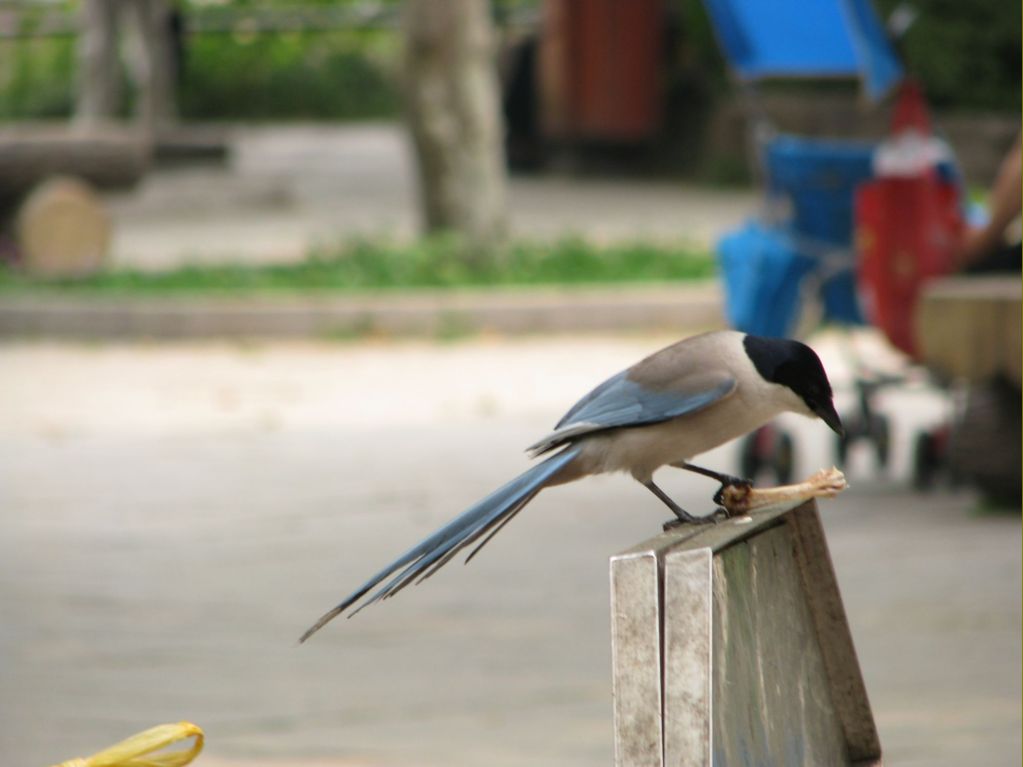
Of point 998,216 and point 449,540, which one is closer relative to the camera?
point 449,540

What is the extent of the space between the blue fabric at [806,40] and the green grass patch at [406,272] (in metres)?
4.71

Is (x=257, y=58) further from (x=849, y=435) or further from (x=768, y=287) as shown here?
(x=768, y=287)

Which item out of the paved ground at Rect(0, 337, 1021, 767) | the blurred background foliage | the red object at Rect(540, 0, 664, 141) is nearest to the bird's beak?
the paved ground at Rect(0, 337, 1021, 767)

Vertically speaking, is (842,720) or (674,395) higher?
(674,395)

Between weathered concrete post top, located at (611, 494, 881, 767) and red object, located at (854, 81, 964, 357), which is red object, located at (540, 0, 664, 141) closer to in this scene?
red object, located at (854, 81, 964, 357)

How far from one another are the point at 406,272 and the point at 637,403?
9.22 m

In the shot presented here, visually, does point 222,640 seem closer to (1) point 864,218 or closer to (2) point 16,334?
(1) point 864,218

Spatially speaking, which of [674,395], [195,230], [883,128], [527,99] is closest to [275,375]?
[883,128]

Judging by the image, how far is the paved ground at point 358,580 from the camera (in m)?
3.90

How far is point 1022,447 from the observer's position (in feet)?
18.8

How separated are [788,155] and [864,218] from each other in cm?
42

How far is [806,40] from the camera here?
6.75 meters

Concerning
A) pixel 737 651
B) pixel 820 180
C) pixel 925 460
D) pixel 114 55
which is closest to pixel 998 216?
pixel 820 180

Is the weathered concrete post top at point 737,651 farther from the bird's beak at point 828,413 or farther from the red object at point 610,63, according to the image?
the red object at point 610,63
